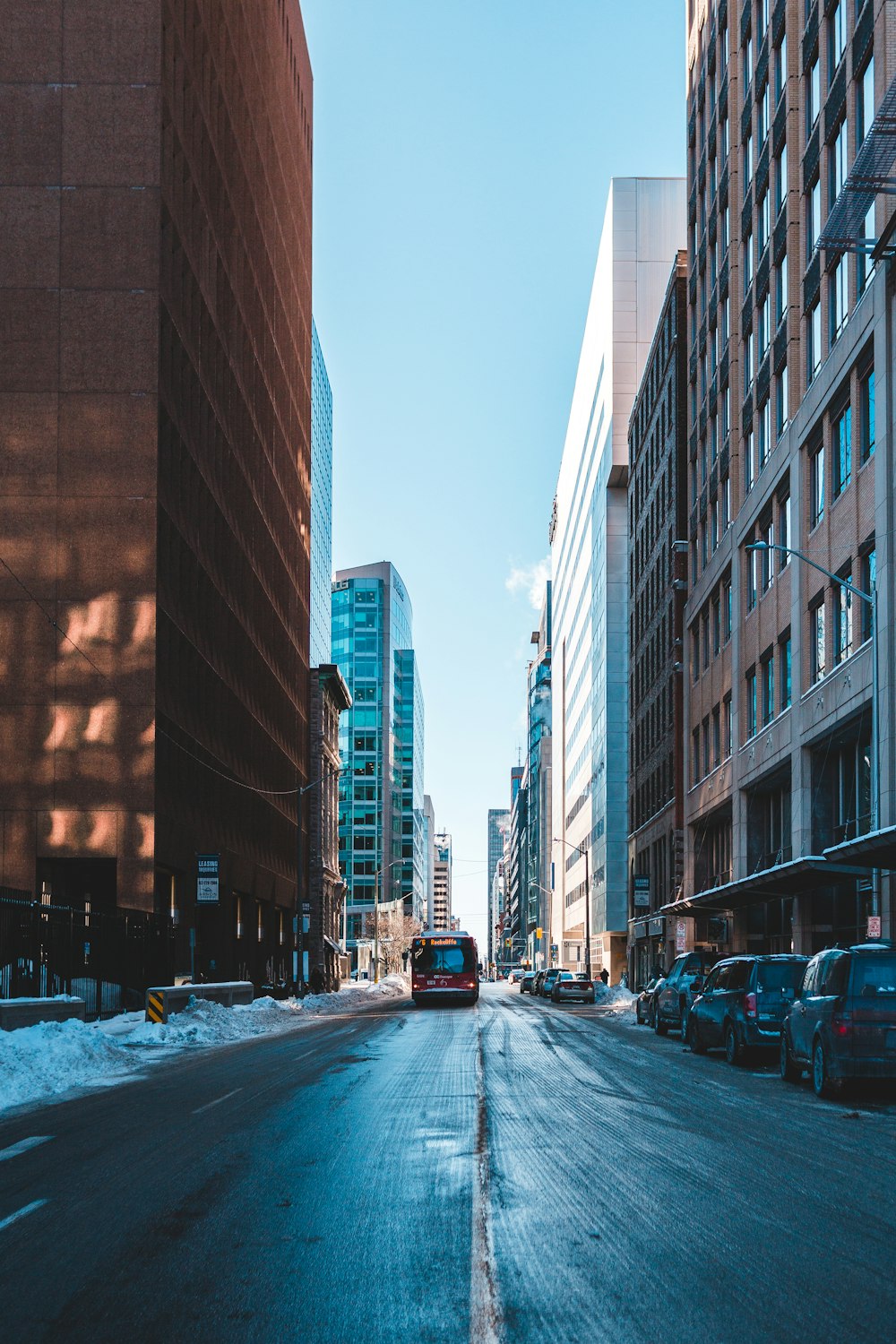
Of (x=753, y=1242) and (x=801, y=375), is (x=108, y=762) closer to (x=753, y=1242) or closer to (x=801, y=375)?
(x=801, y=375)

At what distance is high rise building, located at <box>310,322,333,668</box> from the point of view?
380 ft

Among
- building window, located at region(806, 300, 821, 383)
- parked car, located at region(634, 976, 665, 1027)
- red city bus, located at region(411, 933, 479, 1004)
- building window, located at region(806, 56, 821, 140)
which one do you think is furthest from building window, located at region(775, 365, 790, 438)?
red city bus, located at region(411, 933, 479, 1004)

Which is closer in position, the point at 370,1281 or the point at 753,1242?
the point at 370,1281

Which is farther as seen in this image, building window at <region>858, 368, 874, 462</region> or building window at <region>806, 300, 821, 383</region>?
building window at <region>806, 300, 821, 383</region>

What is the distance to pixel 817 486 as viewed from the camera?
1614 inches

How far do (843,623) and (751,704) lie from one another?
12.8m

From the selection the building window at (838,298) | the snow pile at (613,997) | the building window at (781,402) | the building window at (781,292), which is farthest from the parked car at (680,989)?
the snow pile at (613,997)

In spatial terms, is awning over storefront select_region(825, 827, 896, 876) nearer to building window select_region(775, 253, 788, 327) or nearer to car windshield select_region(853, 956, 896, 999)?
car windshield select_region(853, 956, 896, 999)

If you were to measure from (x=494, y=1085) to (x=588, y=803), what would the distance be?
10429 centimetres

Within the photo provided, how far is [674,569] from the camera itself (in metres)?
67.5

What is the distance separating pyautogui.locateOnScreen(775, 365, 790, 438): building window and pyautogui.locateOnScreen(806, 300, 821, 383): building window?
2.30 meters

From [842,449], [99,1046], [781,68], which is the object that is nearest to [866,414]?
[842,449]

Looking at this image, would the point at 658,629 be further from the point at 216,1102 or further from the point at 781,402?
the point at 216,1102

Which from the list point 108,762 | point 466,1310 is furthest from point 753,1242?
point 108,762
